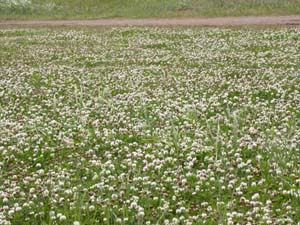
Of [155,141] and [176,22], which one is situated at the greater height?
[176,22]

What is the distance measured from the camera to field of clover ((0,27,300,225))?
8.68 metres

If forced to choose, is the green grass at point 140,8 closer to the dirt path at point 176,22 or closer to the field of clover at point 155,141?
the dirt path at point 176,22

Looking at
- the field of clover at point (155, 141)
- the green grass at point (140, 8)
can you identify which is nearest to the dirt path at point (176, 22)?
the green grass at point (140, 8)

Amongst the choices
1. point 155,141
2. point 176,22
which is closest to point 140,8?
point 176,22

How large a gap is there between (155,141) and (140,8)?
36598 millimetres

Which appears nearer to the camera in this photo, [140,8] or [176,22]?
[176,22]

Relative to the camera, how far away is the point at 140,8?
4738 cm

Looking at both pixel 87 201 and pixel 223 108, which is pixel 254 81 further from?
pixel 87 201

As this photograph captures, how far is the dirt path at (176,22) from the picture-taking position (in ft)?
119

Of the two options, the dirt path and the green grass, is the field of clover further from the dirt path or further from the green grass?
the green grass

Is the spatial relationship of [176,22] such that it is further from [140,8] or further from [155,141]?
[155,141]

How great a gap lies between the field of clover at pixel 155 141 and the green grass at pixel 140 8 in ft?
58.1

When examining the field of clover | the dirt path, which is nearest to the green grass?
the dirt path

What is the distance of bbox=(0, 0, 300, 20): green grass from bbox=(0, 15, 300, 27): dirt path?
195cm
